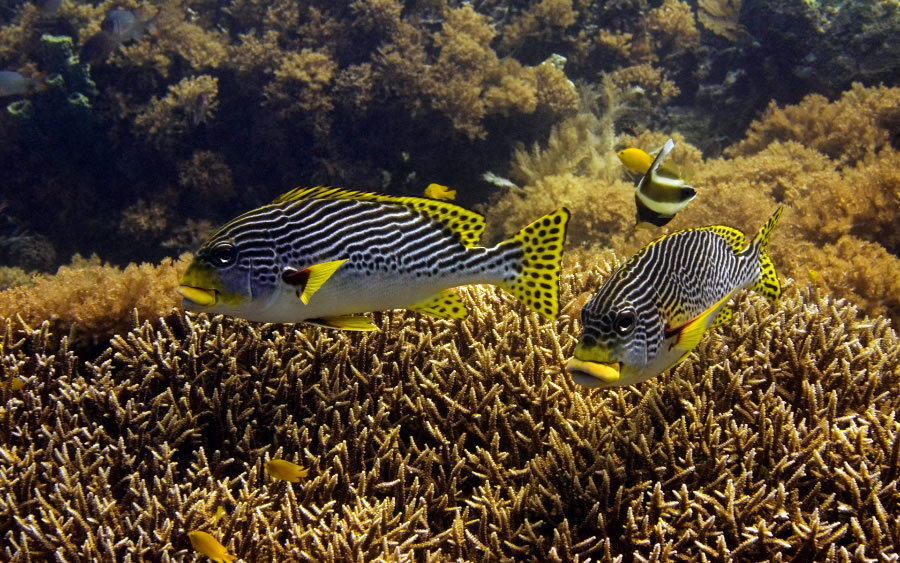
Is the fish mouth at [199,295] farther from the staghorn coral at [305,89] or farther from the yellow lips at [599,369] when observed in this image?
the staghorn coral at [305,89]

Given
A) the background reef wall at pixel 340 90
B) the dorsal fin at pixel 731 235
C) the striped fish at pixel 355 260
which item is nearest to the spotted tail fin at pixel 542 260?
the striped fish at pixel 355 260

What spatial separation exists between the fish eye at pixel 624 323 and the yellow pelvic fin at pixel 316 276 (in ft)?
3.90

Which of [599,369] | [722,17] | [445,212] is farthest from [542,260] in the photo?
[722,17]

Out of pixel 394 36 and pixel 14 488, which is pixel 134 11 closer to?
pixel 394 36

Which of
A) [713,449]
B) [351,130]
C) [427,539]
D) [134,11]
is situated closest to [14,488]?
[427,539]

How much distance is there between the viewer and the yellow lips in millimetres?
1971

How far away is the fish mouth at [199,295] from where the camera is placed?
2260mm

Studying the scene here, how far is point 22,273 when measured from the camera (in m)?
9.38

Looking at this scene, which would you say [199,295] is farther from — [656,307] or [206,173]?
[206,173]

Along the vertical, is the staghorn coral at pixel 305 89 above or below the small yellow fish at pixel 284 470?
above

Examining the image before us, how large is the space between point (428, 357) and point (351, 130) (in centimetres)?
655

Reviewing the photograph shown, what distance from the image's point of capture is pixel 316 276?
2303mm

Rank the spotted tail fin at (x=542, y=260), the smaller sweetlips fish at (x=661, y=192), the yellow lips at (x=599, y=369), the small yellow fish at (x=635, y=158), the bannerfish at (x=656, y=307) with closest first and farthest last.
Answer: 1. the yellow lips at (x=599, y=369)
2. the bannerfish at (x=656, y=307)
3. the spotted tail fin at (x=542, y=260)
4. the smaller sweetlips fish at (x=661, y=192)
5. the small yellow fish at (x=635, y=158)

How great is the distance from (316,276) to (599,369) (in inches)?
48.1
